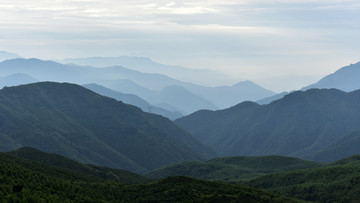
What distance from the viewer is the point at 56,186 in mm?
68625

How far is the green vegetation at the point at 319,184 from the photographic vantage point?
111 metres

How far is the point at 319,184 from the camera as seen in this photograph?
123 metres

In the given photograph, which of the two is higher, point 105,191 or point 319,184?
point 105,191

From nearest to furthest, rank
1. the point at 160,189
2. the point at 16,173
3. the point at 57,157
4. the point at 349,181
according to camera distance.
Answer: the point at 16,173, the point at 160,189, the point at 349,181, the point at 57,157

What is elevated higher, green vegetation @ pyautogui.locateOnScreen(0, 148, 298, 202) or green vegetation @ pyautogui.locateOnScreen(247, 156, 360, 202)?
green vegetation @ pyautogui.locateOnScreen(0, 148, 298, 202)

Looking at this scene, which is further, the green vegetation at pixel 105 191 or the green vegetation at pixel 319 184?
the green vegetation at pixel 319 184

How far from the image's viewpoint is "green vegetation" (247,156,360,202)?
365 ft

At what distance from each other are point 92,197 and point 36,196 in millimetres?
15191

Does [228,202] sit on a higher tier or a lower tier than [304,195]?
higher

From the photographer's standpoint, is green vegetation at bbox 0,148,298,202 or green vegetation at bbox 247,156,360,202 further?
green vegetation at bbox 247,156,360,202

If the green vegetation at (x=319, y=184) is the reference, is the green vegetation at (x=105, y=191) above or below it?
above

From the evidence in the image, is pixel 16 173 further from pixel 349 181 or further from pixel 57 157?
pixel 57 157

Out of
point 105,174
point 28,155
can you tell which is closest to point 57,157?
point 28,155

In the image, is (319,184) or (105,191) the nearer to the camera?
(105,191)
